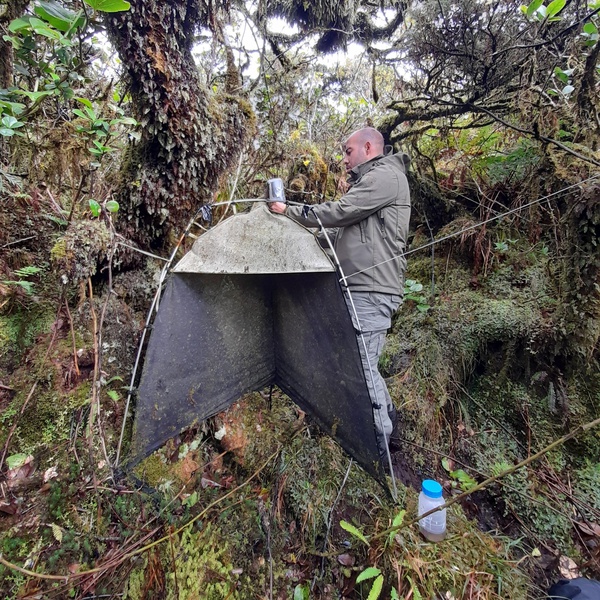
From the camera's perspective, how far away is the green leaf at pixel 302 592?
5.38 feet

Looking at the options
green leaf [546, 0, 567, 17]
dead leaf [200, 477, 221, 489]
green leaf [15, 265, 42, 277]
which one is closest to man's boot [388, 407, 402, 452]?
dead leaf [200, 477, 221, 489]

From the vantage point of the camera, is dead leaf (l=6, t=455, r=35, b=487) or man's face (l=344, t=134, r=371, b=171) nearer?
dead leaf (l=6, t=455, r=35, b=487)

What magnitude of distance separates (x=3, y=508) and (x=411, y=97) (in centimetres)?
427

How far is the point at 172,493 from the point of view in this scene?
177cm

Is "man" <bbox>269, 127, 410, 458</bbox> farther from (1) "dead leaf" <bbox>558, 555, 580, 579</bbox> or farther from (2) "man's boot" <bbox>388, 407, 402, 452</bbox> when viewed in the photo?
(1) "dead leaf" <bbox>558, 555, 580, 579</bbox>

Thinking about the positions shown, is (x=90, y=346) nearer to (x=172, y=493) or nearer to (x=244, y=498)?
(x=172, y=493)

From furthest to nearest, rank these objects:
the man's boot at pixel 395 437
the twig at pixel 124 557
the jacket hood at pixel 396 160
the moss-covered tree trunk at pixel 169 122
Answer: the man's boot at pixel 395 437 < the jacket hood at pixel 396 160 < the moss-covered tree trunk at pixel 169 122 < the twig at pixel 124 557

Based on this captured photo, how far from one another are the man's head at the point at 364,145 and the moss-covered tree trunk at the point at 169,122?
75 cm

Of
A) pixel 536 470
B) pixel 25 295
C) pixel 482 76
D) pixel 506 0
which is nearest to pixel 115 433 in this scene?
pixel 25 295

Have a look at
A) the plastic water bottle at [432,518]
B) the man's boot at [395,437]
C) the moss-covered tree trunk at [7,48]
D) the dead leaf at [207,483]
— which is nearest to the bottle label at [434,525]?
the plastic water bottle at [432,518]

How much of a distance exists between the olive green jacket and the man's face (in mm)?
199

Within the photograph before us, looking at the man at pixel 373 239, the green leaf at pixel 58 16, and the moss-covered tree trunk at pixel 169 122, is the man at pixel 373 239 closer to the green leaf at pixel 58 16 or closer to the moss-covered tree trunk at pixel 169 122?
the moss-covered tree trunk at pixel 169 122

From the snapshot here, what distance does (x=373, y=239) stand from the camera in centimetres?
202

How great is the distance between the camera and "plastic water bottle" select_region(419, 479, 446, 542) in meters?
1.75
